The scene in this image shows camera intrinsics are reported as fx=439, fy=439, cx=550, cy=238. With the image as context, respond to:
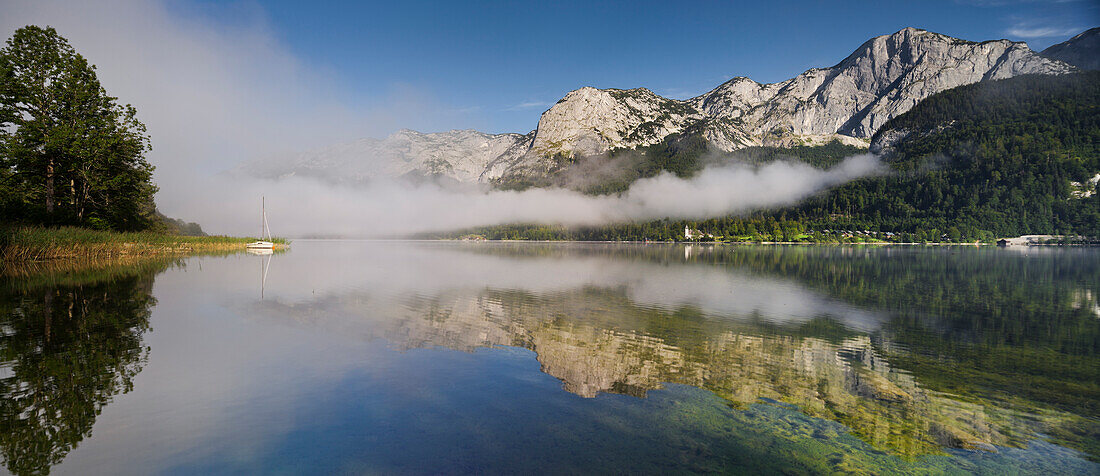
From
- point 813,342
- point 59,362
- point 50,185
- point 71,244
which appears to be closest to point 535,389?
point 813,342

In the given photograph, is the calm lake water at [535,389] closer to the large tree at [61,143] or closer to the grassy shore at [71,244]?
the grassy shore at [71,244]

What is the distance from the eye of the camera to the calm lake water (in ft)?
24.6

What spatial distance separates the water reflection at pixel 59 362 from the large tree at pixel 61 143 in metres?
32.5

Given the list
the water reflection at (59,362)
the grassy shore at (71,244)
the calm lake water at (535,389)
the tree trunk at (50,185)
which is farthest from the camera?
the tree trunk at (50,185)

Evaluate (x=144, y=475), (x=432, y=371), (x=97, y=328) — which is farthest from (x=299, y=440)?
(x=97, y=328)

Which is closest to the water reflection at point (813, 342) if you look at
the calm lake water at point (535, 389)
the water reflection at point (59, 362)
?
the calm lake water at point (535, 389)

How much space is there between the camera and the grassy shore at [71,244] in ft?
128

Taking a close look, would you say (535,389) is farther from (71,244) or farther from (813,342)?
(71,244)

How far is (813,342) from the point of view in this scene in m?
16.5

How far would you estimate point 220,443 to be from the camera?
301 inches

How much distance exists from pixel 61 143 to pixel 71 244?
10.9 m

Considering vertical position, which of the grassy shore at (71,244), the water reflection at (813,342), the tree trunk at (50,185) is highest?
the tree trunk at (50,185)

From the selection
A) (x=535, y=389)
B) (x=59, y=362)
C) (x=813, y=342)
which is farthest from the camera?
(x=813, y=342)

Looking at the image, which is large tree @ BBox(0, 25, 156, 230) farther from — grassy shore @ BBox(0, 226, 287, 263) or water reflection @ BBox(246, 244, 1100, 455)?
water reflection @ BBox(246, 244, 1100, 455)
